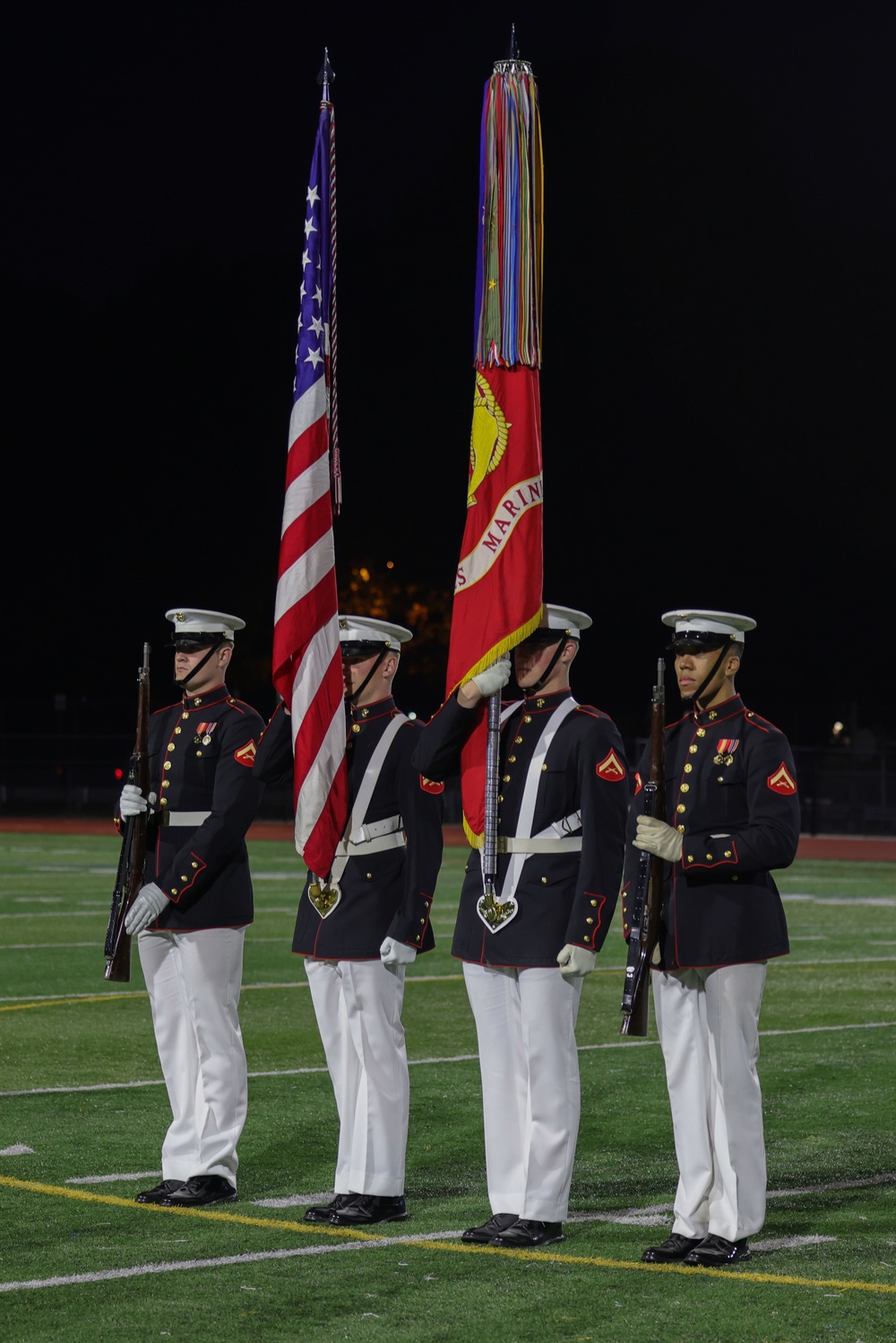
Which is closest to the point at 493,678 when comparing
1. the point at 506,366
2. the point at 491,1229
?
the point at 506,366

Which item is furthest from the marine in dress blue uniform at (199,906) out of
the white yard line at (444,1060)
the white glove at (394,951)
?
the white yard line at (444,1060)

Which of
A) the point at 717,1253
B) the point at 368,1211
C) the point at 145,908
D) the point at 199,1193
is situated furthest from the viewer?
the point at 145,908

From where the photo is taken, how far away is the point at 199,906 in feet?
22.8

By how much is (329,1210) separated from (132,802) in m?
1.54

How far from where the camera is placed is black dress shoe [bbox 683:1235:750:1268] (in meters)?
5.87

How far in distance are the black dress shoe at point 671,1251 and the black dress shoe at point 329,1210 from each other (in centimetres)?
102

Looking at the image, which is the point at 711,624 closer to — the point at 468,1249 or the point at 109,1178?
the point at 468,1249

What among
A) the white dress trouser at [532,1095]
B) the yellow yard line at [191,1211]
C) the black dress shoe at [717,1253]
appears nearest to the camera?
the black dress shoe at [717,1253]

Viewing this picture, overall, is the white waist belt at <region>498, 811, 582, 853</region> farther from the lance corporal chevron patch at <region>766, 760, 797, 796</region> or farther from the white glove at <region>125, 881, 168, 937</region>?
the white glove at <region>125, 881, 168, 937</region>

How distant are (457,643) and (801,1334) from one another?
2.36 meters

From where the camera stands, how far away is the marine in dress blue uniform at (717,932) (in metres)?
5.95

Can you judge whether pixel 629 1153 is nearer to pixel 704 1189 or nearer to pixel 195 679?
pixel 704 1189

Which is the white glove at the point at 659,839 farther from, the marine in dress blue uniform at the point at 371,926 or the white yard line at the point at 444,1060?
the white yard line at the point at 444,1060

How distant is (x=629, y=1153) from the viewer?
788cm
